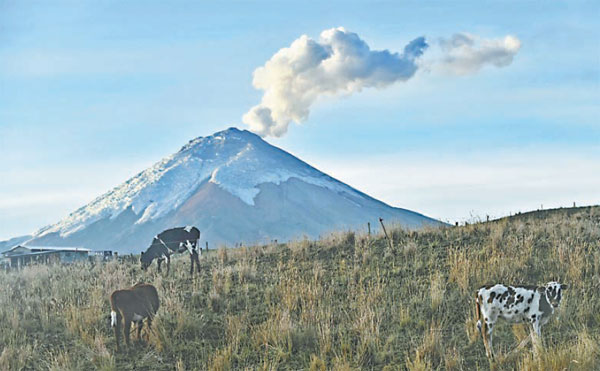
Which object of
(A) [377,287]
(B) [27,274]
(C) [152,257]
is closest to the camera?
(A) [377,287]

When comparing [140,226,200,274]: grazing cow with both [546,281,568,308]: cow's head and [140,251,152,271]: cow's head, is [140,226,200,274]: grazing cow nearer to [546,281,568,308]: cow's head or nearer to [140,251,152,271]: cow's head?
[140,251,152,271]: cow's head

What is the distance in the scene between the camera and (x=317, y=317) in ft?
33.7

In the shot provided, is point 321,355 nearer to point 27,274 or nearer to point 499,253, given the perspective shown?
point 499,253

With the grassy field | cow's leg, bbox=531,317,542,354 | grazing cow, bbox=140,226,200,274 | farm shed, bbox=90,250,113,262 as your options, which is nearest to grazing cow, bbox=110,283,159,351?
the grassy field

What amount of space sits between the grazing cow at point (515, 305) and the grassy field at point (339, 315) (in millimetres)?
481

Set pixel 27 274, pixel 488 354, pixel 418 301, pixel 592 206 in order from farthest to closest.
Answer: pixel 592 206 < pixel 27 274 < pixel 418 301 < pixel 488 354

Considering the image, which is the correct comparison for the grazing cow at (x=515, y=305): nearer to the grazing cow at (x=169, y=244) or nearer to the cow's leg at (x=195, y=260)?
the cow's leg at (x=195, y=260)

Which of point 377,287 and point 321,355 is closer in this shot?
point 321,355

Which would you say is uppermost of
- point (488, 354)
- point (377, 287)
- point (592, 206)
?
point (592, 206)

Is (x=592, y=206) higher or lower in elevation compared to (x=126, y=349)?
higher

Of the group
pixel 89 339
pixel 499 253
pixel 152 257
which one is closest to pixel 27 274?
pixel 152 257

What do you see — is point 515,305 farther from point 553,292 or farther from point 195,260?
point 195,260

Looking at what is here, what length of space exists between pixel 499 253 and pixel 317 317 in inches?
243

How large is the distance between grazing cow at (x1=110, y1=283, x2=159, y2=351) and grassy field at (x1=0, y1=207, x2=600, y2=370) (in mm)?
325
